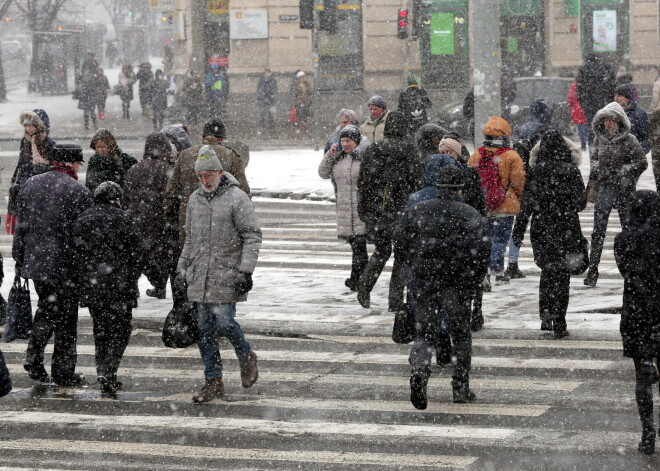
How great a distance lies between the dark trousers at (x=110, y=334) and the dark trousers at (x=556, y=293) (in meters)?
3.46

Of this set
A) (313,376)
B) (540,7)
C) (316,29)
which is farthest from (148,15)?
(313,376)

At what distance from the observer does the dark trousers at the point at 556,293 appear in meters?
10.7

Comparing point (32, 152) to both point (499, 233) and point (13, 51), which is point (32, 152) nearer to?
point (499, 233)

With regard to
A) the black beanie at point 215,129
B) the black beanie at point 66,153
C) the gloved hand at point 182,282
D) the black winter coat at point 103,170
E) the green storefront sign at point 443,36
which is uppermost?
the green storefront sign at point 443,36

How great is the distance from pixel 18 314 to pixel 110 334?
1601 mm

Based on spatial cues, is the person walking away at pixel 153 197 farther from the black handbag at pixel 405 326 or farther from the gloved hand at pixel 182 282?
the black handbag at pixel 405 326

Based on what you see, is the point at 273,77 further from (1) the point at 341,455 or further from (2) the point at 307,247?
(1) the point at 341,455

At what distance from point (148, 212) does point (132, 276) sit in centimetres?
270

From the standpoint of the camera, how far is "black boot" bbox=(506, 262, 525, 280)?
1367cm

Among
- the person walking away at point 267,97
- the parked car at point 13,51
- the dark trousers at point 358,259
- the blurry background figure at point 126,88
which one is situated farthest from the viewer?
the parked car at point 13,51

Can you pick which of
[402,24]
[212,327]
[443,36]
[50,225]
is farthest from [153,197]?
[443,36]

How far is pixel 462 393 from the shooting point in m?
8.70

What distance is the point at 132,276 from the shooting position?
30.3 feet

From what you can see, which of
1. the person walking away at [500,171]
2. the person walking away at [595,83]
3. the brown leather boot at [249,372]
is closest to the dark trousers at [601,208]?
the person walking away at [500,171]
